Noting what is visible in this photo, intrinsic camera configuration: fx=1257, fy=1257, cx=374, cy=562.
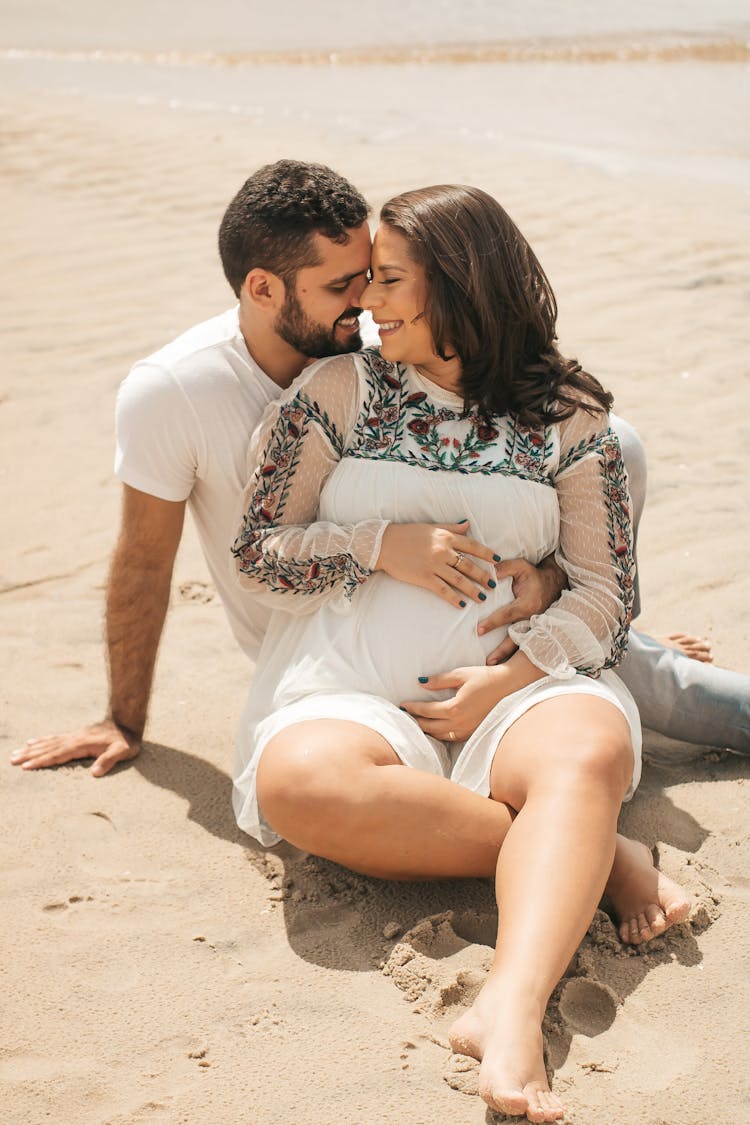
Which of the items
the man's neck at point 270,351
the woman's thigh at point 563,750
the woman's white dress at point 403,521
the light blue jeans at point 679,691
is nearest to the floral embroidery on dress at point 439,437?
the woman's white dress at point 403,521

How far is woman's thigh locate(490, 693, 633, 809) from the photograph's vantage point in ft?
7.96

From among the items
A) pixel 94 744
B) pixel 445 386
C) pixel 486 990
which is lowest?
pixel 94 744

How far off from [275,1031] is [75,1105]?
369 mm

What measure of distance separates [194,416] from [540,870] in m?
1.34

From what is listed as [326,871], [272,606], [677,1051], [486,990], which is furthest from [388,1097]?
[272,606]

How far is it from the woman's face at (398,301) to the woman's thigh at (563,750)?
0.84 metres

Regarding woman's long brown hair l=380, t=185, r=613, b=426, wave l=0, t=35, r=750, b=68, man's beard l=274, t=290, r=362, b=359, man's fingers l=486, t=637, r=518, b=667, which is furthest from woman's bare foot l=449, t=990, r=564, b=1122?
wave l=0, t=35, r=750, b=68

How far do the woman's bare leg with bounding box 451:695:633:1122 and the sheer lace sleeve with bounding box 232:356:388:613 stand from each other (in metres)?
0.55

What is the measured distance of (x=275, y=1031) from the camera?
2289 millimetres

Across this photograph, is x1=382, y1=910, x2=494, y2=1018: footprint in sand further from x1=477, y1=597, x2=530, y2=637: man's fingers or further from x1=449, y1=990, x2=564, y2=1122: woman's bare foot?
x1=477, y1=597, x2=530, y2=637: man's fingers

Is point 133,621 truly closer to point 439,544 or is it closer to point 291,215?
point 439,544

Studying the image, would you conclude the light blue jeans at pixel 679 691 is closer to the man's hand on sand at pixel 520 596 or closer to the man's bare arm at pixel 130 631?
the man's hand on sand at pixel 520 596

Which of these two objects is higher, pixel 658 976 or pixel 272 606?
pixel 272 606

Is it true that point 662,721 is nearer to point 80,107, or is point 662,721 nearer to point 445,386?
point 445,386
